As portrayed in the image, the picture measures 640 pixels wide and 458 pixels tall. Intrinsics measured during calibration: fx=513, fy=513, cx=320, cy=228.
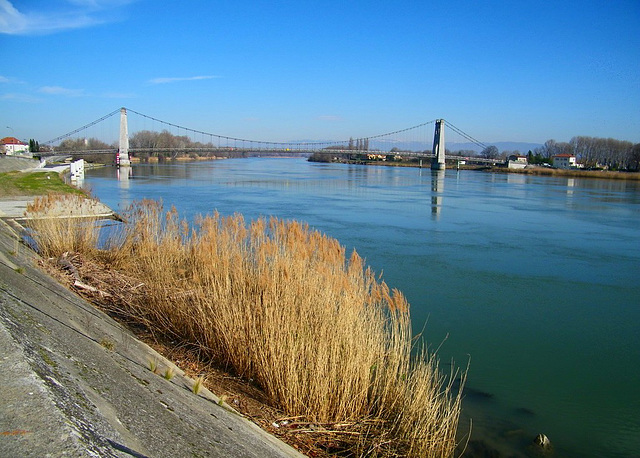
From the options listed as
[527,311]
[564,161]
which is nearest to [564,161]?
[564,161]

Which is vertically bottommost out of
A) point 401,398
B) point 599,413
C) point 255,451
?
point 599,413

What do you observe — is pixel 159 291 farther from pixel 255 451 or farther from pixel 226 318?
pixel 255 451

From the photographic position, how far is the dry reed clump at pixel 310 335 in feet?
14.7

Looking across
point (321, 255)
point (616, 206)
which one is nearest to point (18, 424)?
point (321, 255)

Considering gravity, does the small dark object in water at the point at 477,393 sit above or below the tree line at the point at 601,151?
below

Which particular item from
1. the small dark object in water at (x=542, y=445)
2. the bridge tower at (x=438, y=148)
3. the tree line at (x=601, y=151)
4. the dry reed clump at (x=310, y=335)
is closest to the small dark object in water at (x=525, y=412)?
the small dark object in water at (x=542, y=445)

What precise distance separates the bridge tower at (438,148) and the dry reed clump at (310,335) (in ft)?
280

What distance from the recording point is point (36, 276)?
5613 mm

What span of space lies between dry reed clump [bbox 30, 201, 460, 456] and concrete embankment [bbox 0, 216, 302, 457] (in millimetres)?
753

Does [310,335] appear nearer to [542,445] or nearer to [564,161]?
[542,445]

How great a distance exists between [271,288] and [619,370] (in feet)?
18.0

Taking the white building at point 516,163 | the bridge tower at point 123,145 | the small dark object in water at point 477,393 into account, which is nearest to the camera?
the small dark object in water at point 477,393

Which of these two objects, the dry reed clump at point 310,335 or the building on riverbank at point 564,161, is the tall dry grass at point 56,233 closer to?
the dry reed clump at point 310,335

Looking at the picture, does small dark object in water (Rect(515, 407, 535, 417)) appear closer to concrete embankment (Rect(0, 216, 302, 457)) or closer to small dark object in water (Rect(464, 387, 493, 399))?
small dark object in water (Rect(464, 387, 493, 399))
